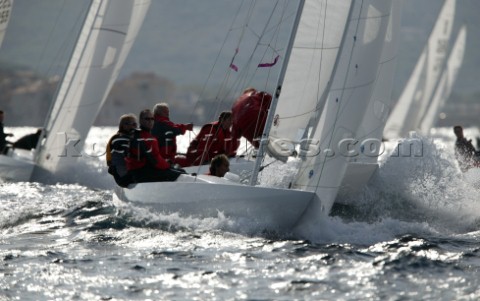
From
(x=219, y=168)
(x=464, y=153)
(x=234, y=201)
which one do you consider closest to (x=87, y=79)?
(x=219, y=168)

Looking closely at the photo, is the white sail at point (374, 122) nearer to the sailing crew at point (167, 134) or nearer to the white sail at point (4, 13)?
the sailing crew at point (167, 134)

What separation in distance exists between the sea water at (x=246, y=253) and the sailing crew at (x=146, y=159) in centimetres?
31

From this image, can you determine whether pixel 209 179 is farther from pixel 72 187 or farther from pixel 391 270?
pixel 72 187

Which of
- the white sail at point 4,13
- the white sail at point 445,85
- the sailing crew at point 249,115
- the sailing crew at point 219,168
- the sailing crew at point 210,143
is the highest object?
Result: the white sail at point 445,85

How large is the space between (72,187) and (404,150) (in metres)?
3.89

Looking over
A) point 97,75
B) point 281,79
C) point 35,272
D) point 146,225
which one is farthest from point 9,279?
point 97,75

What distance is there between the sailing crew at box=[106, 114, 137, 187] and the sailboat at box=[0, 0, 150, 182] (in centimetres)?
395

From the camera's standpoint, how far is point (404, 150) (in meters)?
10.6

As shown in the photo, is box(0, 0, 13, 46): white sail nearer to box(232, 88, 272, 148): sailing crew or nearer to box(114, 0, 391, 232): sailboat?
box(232, 88, 272, 148): sailing crew

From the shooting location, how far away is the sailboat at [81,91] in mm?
12227

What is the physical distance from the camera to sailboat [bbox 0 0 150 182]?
40.1ft

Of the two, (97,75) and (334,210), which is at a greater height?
(97,75)

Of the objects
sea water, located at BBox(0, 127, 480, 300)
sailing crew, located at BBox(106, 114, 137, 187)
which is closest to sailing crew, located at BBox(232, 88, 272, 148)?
sea water, located at BBox(0, 127, 480, 300)

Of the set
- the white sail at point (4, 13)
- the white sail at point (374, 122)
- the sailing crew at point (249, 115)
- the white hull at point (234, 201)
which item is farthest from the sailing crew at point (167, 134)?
the white sail at point (4, 13)
